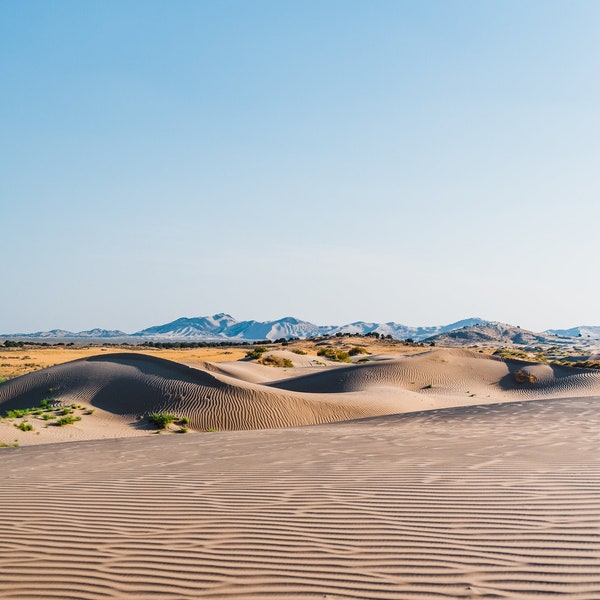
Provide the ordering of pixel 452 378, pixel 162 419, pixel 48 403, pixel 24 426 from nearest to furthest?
pixel 24 426
pixel 162 419
pixel 48 403
pixel 452 378

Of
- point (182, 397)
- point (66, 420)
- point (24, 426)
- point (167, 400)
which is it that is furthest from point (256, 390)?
point (24, 426)

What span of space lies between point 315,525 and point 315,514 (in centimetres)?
32

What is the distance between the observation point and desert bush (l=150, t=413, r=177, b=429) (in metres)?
17.4

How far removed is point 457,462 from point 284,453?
9.34 ft

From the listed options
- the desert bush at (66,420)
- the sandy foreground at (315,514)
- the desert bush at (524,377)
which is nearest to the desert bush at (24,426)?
the desert bush at (66,420)

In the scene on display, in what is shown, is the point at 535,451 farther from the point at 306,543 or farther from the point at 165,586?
the point at 165,586

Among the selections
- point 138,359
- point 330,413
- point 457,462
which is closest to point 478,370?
point 330,413

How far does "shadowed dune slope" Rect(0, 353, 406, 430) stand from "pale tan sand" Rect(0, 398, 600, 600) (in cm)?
922

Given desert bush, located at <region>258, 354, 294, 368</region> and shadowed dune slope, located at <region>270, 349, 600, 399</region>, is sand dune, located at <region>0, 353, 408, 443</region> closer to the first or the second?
shadowed dune slope, located at <region>270, 349, 600, 399</region>

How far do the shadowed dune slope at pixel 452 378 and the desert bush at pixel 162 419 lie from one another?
30.0ft

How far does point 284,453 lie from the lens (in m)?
9.30

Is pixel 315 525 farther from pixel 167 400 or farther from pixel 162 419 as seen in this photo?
pixel 167 400

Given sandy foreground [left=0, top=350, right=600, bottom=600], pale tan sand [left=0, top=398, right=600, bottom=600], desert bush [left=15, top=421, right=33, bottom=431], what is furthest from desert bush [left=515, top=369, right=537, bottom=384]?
desert bush [left=15, top=421, right=33, bottom=431]

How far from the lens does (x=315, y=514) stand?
5.21 meters
